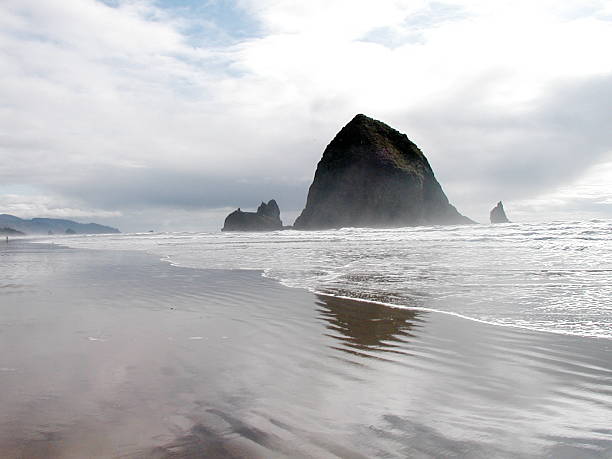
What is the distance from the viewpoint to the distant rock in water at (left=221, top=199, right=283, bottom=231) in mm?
122875

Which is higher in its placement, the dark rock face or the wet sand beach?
the dark rock face

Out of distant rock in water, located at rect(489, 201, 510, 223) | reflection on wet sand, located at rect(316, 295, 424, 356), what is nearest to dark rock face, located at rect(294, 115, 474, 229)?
distant rock in water, located at rect(489, 201, 510, 223)

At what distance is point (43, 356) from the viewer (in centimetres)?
424

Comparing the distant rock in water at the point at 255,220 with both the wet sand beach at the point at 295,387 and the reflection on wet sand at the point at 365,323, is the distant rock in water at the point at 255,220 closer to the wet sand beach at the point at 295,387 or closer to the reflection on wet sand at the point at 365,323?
the reflection on wet sand at the point at 365,323

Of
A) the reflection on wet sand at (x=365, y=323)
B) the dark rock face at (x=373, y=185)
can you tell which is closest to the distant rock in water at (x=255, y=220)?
the dark rock face at (x=373, y=185)

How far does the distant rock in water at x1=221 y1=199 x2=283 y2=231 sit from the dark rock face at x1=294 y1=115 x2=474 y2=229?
1146 inches

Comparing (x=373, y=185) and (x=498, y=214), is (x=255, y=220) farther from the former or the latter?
(x=498, y=214)

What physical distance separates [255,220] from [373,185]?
1879 inches

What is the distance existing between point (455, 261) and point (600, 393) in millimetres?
10955

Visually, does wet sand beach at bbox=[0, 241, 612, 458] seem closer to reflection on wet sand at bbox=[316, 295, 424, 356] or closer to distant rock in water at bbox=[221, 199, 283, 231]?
reflection on wet sand at bbox=[316, 295, 424, 356]

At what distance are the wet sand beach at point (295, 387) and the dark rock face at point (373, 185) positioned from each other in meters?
77.3

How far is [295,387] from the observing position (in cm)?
342

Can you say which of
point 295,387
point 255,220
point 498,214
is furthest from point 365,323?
point 255,220

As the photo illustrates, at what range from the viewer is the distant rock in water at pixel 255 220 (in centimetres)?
12288
